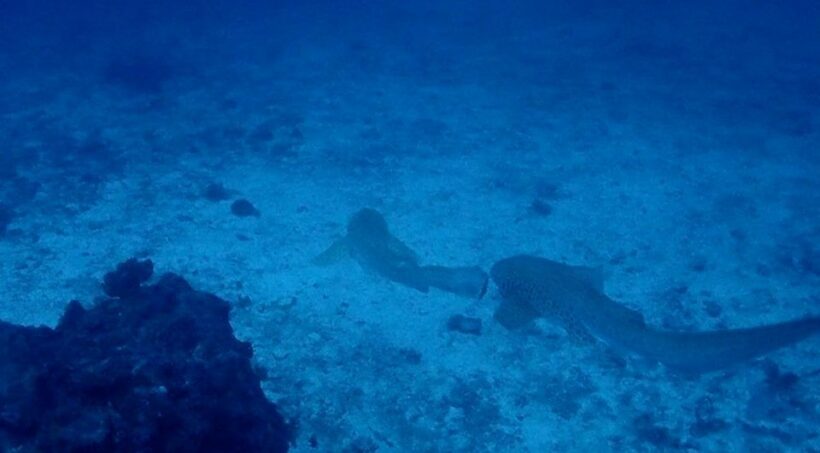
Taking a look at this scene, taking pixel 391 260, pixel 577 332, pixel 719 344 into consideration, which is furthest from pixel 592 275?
pixel 391 260

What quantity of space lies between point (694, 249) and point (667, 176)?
310cm

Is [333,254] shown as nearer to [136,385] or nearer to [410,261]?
[410,261]

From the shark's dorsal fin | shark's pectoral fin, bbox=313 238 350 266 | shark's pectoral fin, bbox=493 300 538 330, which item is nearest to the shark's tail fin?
the shark's dorsal fin

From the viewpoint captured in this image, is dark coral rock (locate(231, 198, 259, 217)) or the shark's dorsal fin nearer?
the shark's dorsal fin

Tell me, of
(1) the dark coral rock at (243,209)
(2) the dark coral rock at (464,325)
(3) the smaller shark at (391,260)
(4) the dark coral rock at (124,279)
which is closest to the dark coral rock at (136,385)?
(4) the dark coral rock at (124,279)

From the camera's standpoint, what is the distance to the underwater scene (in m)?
5.60

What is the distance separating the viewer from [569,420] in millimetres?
6484

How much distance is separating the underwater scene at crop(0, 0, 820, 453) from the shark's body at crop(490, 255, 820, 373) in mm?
34

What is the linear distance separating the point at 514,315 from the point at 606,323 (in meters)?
1.21

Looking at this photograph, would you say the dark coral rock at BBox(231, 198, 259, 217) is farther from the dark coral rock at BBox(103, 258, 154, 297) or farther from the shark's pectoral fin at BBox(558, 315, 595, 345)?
the shark's pectoral fin at BBox(558, 315, 595, 345)

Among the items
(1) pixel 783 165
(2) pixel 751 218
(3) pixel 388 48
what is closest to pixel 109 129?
(3) pixel 388 48

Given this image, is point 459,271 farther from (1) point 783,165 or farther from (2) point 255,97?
(2) point 255,97

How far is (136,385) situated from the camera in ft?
14.0

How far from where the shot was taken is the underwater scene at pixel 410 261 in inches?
220
